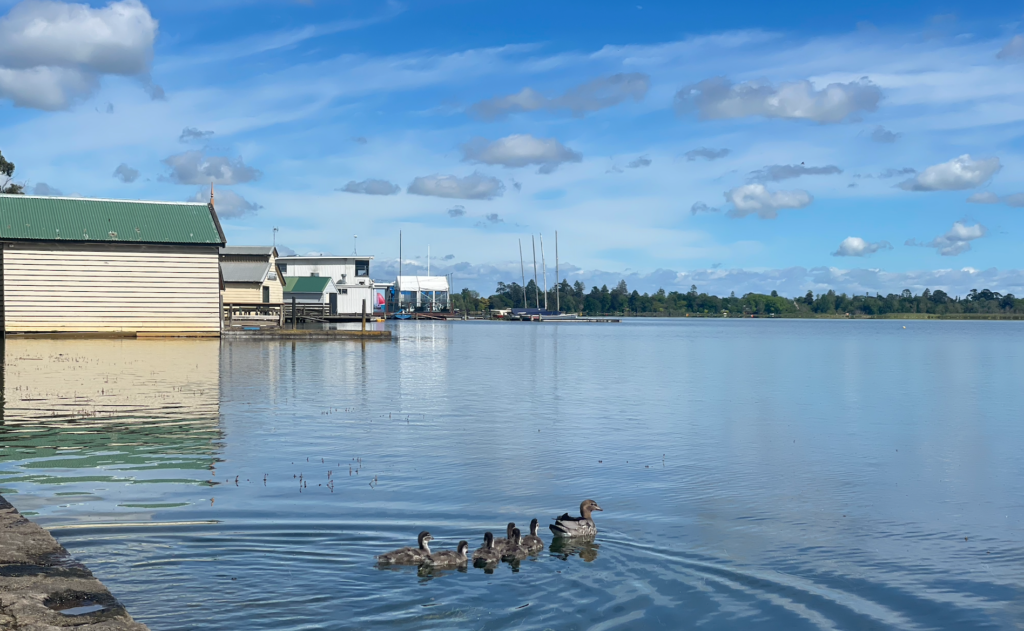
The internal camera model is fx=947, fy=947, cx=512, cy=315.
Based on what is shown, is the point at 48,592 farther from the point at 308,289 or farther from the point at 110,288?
the point at 308,289

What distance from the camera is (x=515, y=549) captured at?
1045 cm

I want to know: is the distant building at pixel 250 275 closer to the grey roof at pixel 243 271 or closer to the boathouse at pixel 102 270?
the grey roof at pixel 243 271

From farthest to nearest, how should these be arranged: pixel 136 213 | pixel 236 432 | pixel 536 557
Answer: pixel 136 213
pixel 236 432
pixel 536 557

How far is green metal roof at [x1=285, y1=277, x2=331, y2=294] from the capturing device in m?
93.5

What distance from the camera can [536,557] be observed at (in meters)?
10.6

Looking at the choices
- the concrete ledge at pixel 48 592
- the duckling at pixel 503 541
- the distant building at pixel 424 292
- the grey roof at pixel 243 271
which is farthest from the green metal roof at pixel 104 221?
the distant building at pixel 424 292

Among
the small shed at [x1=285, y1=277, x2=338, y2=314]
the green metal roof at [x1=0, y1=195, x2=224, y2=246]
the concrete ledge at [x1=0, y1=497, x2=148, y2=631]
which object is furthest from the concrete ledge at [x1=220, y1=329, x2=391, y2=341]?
the concrete ledge at [x1=0, y1=497, x2=148, y2=631]

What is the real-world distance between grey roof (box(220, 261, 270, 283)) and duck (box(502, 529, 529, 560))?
68104 mm

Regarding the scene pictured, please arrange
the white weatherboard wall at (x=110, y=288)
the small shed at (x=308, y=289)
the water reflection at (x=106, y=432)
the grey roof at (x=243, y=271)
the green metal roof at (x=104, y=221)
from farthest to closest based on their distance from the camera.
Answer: the small shed at (x=308, y=289) → the grey roof at (x=243, y=271) → the green metal roof at (x=104, y=221) → the white weatherboard wall at (x=110, y=288) → the water reflection at (x=106, y=432)

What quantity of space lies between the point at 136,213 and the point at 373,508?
1850 inches

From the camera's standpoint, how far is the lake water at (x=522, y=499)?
358 inches

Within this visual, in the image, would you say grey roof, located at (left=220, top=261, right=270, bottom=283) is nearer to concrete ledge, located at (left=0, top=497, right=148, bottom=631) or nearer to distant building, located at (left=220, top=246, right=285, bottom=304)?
distant building, located at (left=220, top=246, right=285, bottom=304)

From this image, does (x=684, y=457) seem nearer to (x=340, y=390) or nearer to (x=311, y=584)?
(x=311, y=584)

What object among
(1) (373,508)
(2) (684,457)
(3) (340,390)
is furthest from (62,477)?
(3) (340,390)
